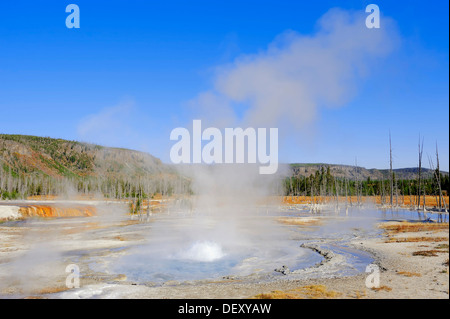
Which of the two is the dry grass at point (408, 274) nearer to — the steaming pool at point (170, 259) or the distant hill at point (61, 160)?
the steaming pool at point (170, 259)

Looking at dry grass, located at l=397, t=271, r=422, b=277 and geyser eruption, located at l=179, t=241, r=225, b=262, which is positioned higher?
dry grass, located at l=397, t=271, r=422, b=277

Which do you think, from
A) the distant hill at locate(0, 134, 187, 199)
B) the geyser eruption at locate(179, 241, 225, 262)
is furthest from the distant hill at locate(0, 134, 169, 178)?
the geyser eruption at locate(179, 241, 225, 262)

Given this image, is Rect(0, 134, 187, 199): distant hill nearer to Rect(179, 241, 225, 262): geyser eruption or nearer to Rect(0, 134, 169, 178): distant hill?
Rect(0, 134, 169, 178): distant hill

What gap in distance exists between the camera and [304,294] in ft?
43.8

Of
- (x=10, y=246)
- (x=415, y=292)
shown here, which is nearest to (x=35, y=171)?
(x=10, y=246)

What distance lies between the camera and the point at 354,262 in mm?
20875

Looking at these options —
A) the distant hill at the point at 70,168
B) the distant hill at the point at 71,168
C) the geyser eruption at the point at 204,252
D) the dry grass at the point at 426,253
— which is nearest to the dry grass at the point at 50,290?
the geyser eruption at the point at 204,252

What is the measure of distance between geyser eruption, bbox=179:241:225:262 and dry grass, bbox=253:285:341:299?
8.83m

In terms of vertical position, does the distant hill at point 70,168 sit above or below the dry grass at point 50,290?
above

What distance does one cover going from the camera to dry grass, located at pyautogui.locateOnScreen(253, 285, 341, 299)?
12828 millimetres

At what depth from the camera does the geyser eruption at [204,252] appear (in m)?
22.5

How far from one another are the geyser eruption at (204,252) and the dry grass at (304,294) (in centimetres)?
883

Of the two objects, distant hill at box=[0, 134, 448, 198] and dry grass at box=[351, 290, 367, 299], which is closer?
dry grass at box=[351, 290, 367, 299]
